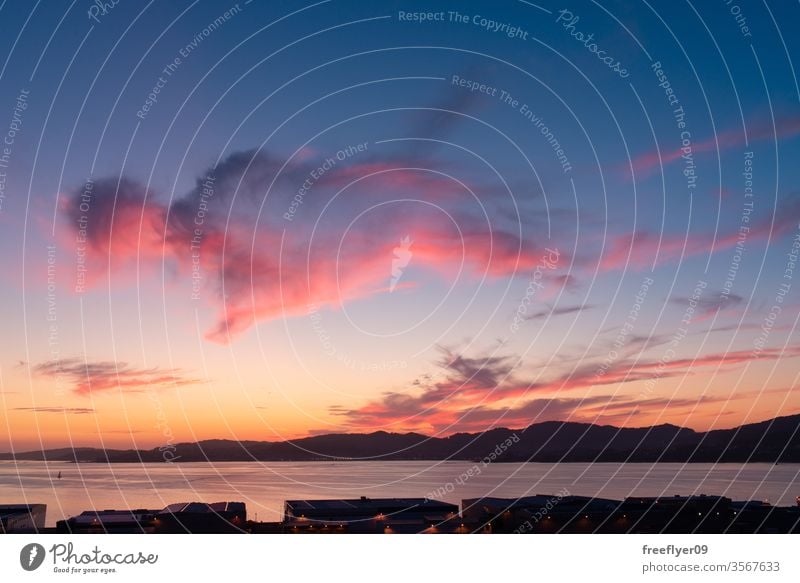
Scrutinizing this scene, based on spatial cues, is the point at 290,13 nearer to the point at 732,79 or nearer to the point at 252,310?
the point at 252,310

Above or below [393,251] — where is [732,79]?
above

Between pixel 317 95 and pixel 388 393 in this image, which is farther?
pixel 388 393

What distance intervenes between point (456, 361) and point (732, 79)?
12.1 m

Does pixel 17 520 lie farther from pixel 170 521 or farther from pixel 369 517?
pixel 369 517

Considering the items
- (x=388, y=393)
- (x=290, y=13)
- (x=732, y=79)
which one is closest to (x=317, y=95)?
(x=290, y=13)

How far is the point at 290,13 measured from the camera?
21.3 metres
